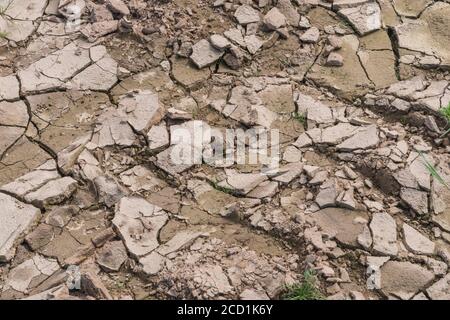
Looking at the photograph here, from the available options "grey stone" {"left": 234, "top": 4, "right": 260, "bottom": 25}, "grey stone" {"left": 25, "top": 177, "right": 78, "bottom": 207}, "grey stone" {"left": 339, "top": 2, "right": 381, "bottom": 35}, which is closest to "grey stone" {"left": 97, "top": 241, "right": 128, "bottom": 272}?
"grey stone" {"left": 25, "top": 177, "right": 78, "bottom": 207}

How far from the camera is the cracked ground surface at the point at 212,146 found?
2.94 m

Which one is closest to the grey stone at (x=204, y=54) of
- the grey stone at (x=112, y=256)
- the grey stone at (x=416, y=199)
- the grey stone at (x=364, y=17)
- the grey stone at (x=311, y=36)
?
the grey stone at (x=311, y=36)

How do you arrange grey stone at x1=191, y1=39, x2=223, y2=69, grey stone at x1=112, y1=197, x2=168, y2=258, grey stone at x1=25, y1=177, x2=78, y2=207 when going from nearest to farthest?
grey stone at x1=112, y1=197, x2=168, y2=258, grey stone at x1=25, y1=177, x2=78, y2=207, grey stone at x1=191, y1=39, x2=223, y2=69

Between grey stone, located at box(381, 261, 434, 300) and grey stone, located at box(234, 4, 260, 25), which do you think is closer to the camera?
grey stone, located at box(381, 261, 434, 300)

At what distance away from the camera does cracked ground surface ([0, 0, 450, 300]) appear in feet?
9.64

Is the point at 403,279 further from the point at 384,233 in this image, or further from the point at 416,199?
the point at 416,199

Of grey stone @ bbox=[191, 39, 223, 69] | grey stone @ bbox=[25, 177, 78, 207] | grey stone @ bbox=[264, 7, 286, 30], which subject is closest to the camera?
grey stone @ bbox=[25, 177, 78, 207]

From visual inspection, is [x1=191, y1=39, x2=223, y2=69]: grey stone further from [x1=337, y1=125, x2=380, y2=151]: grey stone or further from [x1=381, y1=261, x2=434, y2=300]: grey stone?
[x1=381, y1=261, x2=434, y2=300]: grey stone

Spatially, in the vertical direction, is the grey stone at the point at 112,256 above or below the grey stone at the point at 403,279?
below

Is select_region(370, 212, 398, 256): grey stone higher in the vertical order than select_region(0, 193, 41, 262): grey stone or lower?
higher

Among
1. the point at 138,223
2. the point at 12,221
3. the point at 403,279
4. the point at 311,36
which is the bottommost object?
the point at 12,221

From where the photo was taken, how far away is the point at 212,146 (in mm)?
3490

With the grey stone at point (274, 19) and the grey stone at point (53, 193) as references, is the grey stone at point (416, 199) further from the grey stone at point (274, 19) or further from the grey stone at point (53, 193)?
the grey stone at point (53, 193)

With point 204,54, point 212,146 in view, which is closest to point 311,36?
point 204,54
